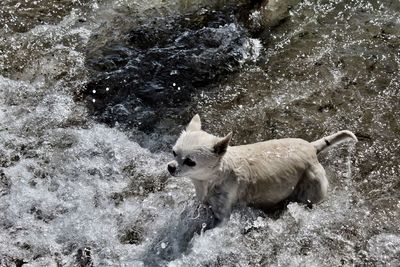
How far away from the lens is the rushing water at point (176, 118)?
551 cm

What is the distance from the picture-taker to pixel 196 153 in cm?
483

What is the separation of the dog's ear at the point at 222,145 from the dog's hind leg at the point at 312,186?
1.12 meters

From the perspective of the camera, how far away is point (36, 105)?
710 centimetres

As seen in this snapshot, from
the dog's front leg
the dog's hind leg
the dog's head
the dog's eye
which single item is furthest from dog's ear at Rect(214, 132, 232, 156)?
the dog's hind leg

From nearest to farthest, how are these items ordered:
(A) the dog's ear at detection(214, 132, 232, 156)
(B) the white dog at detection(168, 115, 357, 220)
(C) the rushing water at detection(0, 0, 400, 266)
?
(A) the dog's ear at detection(214, 132, 232, 156), (B) the white dog at detection(168, 115, 357, 220), (C) the rushing water at detection(0, 0, 400, 266)

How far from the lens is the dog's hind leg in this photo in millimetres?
5570

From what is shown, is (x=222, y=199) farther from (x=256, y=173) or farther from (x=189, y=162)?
(x=189, y=162)

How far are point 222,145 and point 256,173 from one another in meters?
0.74

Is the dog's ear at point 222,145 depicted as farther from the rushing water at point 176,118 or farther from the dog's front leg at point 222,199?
the rushing water at point 176,118

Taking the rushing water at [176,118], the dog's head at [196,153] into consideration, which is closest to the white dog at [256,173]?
the dog's head at [196,153]

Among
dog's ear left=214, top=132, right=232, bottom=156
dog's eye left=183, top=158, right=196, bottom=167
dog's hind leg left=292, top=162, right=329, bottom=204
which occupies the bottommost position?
dog's hind leg left=292, top=162, right=329, bottom=204

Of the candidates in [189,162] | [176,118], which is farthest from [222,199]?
[176,118]

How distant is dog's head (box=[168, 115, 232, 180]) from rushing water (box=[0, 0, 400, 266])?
868 millimetres

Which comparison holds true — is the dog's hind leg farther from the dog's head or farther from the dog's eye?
the dog's eye
